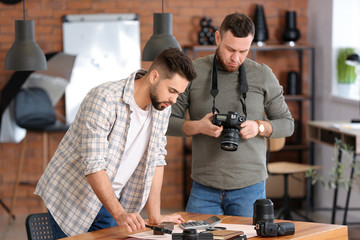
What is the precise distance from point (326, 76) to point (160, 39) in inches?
114

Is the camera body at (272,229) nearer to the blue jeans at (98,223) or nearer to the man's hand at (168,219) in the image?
the man's hand at (168,219)

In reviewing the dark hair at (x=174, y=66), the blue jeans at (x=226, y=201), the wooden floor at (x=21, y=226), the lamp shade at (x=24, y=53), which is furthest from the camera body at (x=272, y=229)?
the wooden floor at (x=21, y=226)

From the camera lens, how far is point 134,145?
8.19 feet

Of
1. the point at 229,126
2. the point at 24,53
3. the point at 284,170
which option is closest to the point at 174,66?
the point at 229,126

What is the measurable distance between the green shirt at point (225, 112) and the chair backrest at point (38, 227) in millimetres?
718

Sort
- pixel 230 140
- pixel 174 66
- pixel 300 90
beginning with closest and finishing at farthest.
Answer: pixel 174 66
pixel 230 140
pixel 300 90

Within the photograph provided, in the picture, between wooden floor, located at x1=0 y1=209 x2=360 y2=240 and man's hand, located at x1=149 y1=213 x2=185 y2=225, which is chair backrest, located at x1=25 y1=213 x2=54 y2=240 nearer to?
man's hand, located at x1=149 y1=213 x2=185 y2=225

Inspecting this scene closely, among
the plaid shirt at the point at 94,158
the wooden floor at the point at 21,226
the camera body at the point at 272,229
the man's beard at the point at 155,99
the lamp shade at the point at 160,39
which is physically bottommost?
the wooden floor at the point at 21,226

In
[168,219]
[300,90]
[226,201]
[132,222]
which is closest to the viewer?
[132,222]

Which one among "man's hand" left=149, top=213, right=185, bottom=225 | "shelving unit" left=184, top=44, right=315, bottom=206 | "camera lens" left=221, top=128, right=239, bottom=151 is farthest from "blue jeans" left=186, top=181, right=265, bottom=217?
"shelving unit" left=184, top=44, right=315, bottom=206

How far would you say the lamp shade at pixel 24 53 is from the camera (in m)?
3.46

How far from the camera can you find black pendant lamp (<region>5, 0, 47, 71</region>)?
11.4 ft

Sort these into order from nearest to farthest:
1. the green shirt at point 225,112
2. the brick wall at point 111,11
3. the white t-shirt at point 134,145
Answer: the white t-shirt at point 134,145 < the green shirt at point 225,112 < the brick wall at point 111,11

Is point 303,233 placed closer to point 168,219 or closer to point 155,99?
point 168,219
